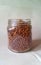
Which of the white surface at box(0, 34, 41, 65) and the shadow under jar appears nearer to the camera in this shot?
the white surface at box(0, 34, 41, 65)

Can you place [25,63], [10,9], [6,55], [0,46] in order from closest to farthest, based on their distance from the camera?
1. [25,63]
2. [6,55]
3. [0,46]
4. [10,9]

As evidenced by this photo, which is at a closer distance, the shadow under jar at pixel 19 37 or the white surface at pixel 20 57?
the white surface at pixel 20 57

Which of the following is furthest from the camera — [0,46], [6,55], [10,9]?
[10,9]

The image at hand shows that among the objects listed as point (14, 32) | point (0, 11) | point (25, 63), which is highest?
point (0, 11)

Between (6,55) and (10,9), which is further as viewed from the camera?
(10,9)

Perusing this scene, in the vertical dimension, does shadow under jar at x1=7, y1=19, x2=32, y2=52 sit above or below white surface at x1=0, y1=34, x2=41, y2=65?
above

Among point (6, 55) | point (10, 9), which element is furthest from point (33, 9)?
point (6, 55)

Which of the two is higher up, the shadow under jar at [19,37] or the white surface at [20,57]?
the shadow under jar at [19,37]

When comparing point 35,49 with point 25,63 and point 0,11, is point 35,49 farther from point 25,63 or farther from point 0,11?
point 0,11
